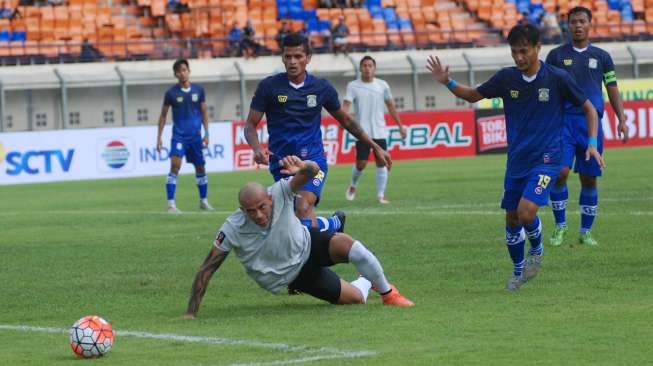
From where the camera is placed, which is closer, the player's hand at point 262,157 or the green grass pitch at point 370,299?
the green grass pitch at point 370,299

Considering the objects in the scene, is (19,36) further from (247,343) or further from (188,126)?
(247,343)

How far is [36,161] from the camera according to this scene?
107ft

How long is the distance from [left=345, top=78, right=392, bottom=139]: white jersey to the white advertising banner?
10.3m

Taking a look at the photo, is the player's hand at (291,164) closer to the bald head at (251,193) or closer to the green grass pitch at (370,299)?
the bald head at (251,193)

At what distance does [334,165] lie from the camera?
119 ft

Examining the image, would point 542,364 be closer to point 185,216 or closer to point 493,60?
point 185,216

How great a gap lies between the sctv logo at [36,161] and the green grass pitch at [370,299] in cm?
992

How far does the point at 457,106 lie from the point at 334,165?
13407 mm

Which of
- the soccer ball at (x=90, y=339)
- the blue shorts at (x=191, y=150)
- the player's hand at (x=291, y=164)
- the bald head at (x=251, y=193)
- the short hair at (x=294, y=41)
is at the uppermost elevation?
the short hair at (x=294, y=41)

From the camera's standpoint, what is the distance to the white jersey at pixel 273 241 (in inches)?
399

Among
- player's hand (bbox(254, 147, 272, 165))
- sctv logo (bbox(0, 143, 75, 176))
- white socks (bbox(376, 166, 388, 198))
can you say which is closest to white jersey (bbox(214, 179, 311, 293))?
player's hand (bbox(254, 147, 272, 165))

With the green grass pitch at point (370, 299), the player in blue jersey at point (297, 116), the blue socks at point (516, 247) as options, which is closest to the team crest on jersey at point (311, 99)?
the player in blue jersey at point (297, 116)

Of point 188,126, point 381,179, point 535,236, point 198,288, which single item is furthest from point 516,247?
point 188,126

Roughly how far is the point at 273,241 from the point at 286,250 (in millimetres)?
139
